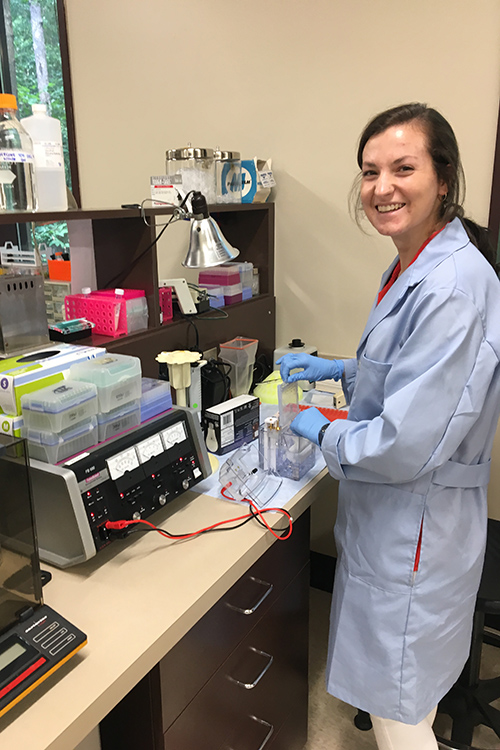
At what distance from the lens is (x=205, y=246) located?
55.7 inches

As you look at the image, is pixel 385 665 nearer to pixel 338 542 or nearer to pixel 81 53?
pixel 338 542

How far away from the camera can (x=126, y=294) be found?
1.63 meters

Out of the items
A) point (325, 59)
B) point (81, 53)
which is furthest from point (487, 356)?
point (81, 53)

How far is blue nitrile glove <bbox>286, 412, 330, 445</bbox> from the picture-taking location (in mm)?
1319

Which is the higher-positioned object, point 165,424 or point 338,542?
point 165,424

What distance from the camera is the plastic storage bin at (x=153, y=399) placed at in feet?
4.29

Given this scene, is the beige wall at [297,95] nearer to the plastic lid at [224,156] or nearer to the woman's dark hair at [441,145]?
the plastic lid at [224,156]

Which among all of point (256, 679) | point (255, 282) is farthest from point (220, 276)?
point (256, 679)

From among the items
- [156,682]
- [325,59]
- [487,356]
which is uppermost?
[325,59]

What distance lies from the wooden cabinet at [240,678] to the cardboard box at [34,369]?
0.55 meters

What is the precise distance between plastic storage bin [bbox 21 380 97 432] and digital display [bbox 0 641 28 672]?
379 millimetres

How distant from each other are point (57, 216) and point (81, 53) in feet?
5.11

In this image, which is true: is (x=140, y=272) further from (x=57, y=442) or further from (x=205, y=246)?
(x=57, y=442)

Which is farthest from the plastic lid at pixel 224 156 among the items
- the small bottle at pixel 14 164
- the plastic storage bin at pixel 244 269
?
the small bottle at pixel 14 164
